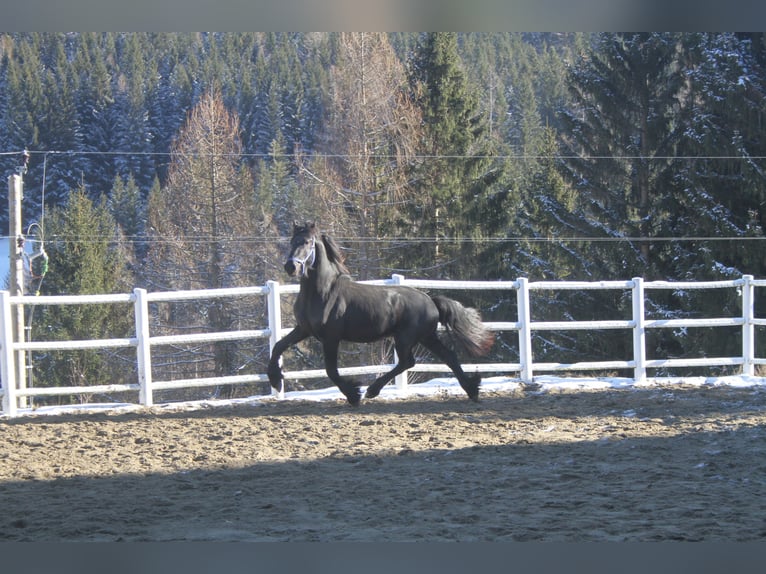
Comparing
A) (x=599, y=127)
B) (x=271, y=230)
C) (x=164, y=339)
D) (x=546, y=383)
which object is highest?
(x=599, y=127)

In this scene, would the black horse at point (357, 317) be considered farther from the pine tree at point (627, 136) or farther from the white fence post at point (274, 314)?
the pine tree at point (627, 136)

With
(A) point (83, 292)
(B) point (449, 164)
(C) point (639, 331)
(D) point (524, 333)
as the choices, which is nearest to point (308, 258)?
(D) point (524, 333)

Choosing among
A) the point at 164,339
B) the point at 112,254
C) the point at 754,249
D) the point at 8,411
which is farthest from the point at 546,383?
the point at 112,254

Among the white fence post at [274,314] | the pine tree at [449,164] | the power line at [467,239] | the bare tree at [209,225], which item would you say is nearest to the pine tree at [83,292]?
the bare tree at [209,225]

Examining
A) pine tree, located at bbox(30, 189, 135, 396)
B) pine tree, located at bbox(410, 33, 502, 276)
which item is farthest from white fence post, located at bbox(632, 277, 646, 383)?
pine tree, located at bbox(30, 189, 135, 396)

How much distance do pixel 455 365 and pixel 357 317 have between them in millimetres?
1191

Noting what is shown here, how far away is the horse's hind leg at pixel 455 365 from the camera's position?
8.48 m

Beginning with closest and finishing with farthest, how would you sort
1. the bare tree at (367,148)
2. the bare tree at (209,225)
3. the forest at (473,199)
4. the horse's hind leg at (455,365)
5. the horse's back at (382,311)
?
the horse's back at (382,311), the horse's hind leg at (455,365), the forest at (473,199), the bare tree at (367,148), the bare tree at (209,225)

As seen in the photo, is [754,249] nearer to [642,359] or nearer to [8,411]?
[642,359]

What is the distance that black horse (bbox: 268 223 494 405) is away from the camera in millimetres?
7895

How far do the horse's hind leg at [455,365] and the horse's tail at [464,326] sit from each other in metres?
0.20

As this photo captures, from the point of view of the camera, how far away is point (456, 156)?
23.9 metres

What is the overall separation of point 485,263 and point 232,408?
16.7 meters

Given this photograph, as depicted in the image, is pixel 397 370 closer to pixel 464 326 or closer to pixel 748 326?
pixel 464 326
